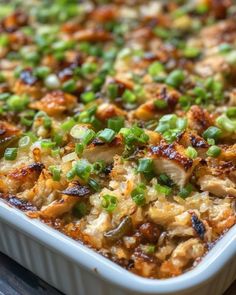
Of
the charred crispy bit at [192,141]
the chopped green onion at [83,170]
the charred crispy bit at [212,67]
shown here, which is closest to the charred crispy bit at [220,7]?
the charred crispy bit at [212,67]

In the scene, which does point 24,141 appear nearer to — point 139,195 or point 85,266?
point 139,195

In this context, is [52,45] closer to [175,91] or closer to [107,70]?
[107,70]

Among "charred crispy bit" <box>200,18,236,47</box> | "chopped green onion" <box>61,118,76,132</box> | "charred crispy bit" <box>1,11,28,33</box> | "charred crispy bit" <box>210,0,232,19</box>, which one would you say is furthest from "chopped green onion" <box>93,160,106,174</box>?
"charred crispy bit" <box>210,0,232,19</box>

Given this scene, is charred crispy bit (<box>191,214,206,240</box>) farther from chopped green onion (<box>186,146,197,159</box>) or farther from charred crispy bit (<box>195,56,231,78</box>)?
charred crispy bit (<box>195,56,231,78</box>)

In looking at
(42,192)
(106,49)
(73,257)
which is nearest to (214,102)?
(106,49)

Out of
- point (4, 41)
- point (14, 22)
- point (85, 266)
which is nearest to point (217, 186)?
point (85, 266)

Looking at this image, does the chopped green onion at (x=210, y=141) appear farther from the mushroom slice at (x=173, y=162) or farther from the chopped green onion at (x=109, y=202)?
Result: the chopped green onion at (x=109, y=202)
